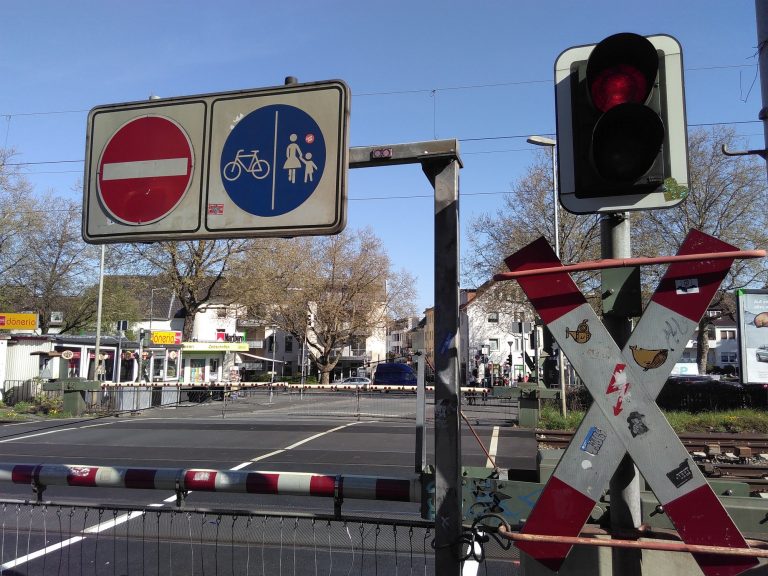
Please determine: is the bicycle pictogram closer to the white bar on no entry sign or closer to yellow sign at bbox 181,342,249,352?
the white bar on no entry sign

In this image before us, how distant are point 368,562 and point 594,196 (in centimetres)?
419

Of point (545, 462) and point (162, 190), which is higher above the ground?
point (162, 190)

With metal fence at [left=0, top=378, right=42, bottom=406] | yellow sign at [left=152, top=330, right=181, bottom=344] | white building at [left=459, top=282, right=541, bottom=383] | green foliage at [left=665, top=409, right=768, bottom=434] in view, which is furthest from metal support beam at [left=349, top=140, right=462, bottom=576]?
yellow sign at [left=152, top=330, right=181, bottom=344]

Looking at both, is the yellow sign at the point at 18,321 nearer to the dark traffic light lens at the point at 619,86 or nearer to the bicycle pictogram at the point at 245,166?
the bicycle pictogram at the point at 245,166

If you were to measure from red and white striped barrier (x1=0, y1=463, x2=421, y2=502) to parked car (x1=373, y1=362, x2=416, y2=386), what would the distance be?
143ft

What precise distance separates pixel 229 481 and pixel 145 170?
174cm

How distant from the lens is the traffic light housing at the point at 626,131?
2318 millimetres

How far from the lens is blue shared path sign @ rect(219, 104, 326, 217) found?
A: 9.34ft

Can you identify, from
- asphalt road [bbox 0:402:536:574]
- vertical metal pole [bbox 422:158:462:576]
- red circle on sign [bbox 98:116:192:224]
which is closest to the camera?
vertical metal pole [bbox 422:158:462:576]

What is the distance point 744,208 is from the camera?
34.3 meters

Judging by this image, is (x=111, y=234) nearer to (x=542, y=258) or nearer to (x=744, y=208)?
(x=542, y=258)

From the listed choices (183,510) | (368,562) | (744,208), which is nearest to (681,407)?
(744,208)

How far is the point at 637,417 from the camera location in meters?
2.09

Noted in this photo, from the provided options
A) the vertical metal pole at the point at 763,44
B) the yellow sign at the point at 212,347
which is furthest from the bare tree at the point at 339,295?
the vertical metal pole at the point at 763,44
